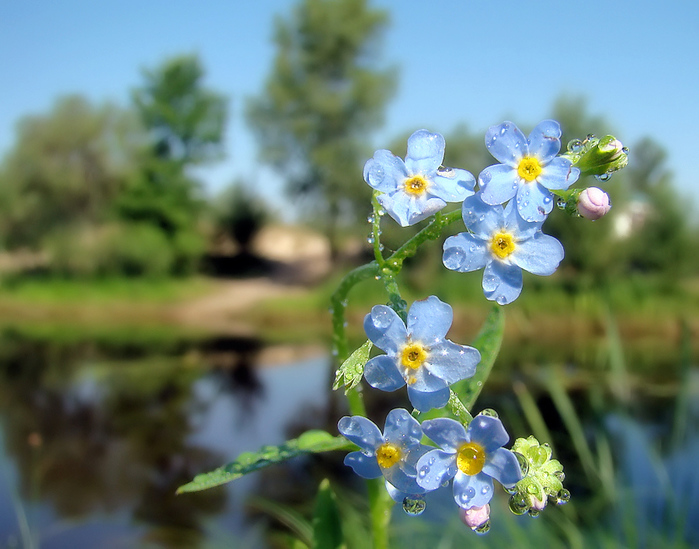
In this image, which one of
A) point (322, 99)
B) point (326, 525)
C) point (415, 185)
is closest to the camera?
point (415, 185)

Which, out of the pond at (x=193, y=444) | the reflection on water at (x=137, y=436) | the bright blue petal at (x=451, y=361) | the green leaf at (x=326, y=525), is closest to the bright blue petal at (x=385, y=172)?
the bright blue petal at (x=451, y=361)

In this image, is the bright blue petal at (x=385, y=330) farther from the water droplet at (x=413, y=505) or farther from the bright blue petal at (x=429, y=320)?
the water droplet at (x=413, y=505)

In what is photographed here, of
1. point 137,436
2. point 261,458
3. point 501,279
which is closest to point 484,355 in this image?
point 501,279

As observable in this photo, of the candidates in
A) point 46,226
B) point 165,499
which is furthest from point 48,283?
point 165,499

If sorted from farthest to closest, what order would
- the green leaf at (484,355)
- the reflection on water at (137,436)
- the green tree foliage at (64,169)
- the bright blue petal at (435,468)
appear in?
the green tree foliage at (64,169), the reflection on water at (137,436), the green leaf at (484,355), the bright blue petal at (435,468)

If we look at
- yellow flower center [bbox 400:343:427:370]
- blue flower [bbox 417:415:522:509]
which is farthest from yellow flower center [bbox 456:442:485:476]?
yellow flower center [bbox 400:343:427:370]

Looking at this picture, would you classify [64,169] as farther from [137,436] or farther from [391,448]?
[391,448]

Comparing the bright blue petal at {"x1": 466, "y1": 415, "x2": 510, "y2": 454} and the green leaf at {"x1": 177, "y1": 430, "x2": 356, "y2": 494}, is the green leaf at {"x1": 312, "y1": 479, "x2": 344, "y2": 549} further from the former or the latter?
the bright blue petal at {"x1": 466, "y1": 415, "x2": 510, "y2": 454}
